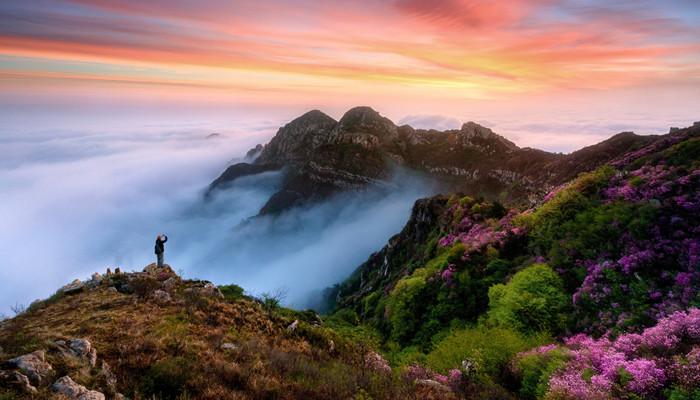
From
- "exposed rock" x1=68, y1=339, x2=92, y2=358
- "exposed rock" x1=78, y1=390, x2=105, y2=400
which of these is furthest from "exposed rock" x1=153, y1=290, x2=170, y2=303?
"exposed rock" x1=78, y1=390, x2=105, y2=400

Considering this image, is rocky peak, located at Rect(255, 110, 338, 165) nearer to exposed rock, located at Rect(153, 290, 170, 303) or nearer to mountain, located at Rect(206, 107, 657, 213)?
mountain, located at Rect(206, 107, 657, 213)

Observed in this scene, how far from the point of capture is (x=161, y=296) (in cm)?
1714

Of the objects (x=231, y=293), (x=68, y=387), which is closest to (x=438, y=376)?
(x=68, y=387)

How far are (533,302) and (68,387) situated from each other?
21.1 meters

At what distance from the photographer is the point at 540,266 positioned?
19375 mm

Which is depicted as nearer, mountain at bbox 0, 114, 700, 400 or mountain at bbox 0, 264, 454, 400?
mountain at bbox 0, 264, 454, 400

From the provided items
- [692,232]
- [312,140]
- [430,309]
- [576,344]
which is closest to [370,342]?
[576,344]

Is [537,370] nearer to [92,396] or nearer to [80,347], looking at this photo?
[92,396]

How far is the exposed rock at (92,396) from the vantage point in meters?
7.49

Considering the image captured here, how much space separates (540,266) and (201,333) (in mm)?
21546

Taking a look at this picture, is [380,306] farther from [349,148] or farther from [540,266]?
[349,148]

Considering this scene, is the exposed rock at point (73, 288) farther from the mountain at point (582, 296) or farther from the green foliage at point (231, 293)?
the mountain at point (582, 296)

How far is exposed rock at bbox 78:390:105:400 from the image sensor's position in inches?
295

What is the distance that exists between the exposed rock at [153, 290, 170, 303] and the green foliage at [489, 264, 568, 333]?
67.5ft
